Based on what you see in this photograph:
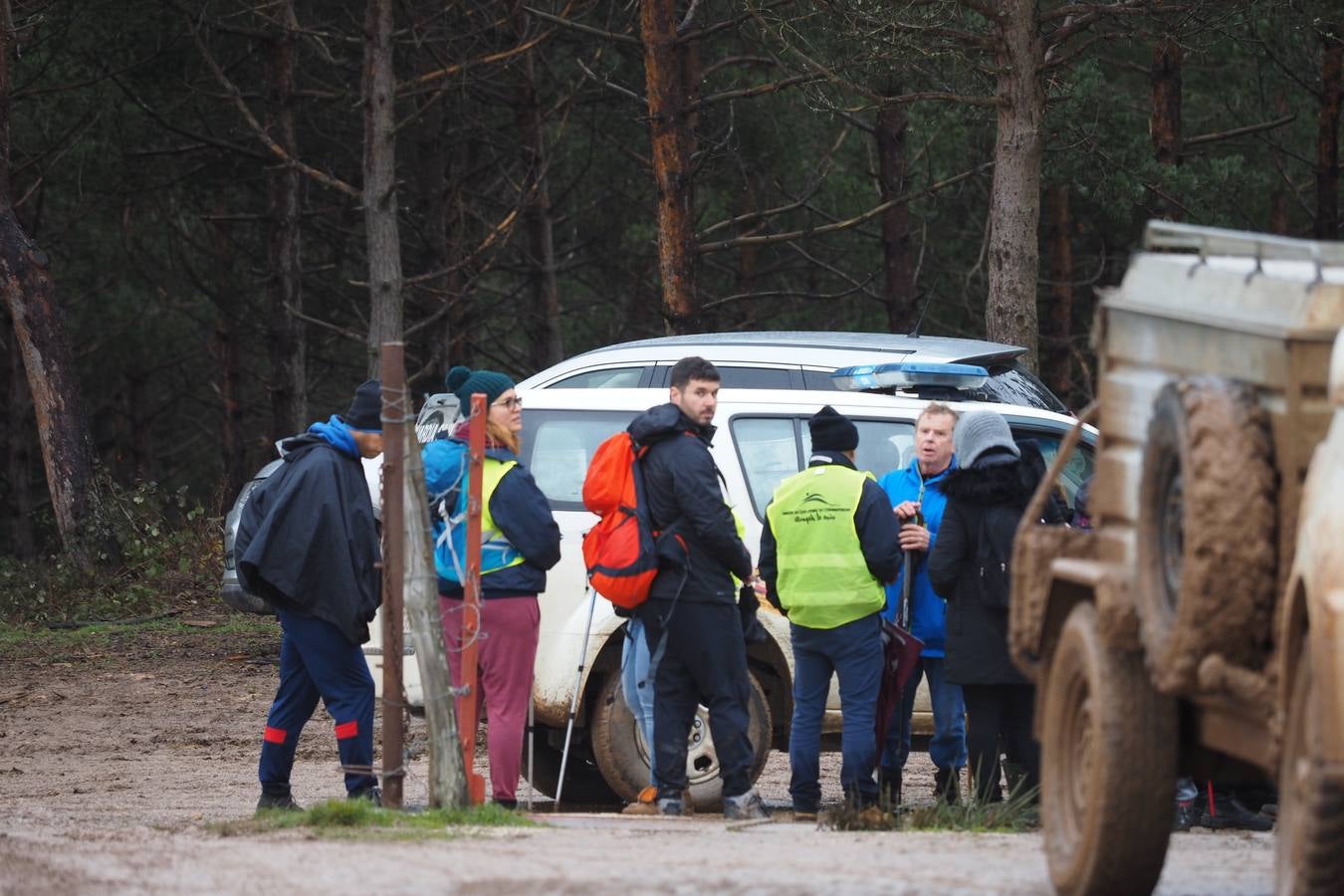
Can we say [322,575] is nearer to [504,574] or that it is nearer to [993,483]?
[504,574]

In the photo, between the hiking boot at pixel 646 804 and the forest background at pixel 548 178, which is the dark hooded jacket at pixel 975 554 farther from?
the forest background at pixel 548 178

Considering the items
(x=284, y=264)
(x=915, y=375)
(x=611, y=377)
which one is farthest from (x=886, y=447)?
(x=284, y=264)

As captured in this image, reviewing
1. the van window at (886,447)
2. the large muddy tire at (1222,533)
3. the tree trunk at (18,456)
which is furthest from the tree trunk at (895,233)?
the large muddy tire at (1222,533)

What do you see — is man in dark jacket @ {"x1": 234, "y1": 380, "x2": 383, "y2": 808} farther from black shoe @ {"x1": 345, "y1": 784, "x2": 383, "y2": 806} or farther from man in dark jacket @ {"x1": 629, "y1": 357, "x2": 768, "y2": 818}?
man in dark jacket @ {"x1": 629, "y1": 357, "x2": 768, "y2": 818}

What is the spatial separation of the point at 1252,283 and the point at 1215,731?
110 cm

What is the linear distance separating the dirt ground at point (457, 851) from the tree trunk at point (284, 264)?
14.8 m

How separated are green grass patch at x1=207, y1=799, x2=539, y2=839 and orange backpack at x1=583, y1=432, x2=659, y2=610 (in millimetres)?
1114

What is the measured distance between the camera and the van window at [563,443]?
912cm

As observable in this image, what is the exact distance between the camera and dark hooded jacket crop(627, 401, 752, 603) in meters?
8.02

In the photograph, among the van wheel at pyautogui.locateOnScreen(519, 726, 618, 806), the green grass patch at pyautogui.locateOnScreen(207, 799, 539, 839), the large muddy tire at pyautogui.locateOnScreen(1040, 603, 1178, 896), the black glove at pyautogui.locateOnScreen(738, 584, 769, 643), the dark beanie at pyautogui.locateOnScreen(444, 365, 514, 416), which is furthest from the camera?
the van wheel at pyautogui.locateOnScreen(519, 726, 618, 806)

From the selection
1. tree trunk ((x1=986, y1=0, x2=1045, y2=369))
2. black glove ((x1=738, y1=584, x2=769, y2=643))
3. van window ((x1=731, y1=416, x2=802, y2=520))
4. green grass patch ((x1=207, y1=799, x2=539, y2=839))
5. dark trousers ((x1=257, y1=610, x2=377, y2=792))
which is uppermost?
tree trunk ((x1=986, y1=0, x2=1045, y2=369))

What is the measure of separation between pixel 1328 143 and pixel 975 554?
17.7 meters

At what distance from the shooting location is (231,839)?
22.6 ft

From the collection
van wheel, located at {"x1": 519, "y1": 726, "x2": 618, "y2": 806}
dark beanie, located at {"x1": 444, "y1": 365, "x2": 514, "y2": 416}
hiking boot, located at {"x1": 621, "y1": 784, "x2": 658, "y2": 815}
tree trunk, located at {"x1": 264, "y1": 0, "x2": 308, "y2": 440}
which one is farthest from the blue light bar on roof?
tree trunk, located at {"x1": 264, "y1": 0, "x2": 308, "y2": 440}
